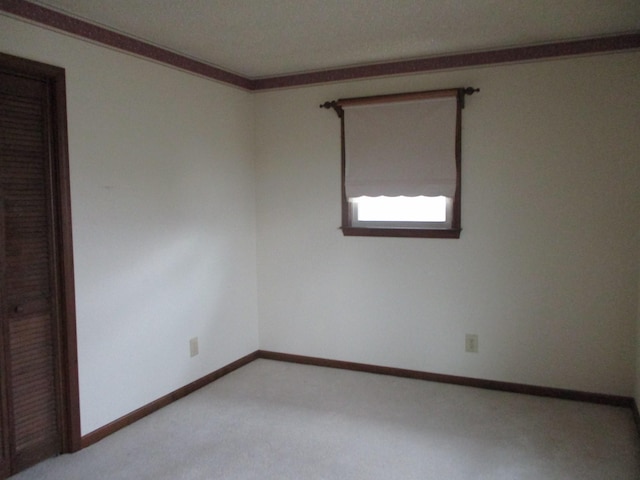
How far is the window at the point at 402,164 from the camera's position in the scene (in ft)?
11.0

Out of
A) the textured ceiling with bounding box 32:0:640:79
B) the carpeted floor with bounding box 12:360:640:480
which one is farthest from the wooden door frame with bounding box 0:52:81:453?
the textured ceiling with bounding box 32:0:640:79

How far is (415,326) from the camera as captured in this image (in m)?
3.56

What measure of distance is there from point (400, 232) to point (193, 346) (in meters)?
1.65

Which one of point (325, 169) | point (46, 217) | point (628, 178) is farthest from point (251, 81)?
point (628, 178)

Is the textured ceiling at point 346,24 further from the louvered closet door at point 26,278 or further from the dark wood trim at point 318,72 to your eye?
the louvered closet door at point 26,278

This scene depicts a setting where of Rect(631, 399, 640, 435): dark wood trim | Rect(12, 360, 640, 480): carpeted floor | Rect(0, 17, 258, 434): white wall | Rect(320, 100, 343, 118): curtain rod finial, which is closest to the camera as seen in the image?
Rect(12, 360, 640, 480): carpeted floor

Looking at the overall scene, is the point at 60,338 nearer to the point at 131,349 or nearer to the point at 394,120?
the point at 131,349

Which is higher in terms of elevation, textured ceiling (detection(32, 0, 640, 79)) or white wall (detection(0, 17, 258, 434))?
textured ceiling (detection(32, 0, 640, 79))

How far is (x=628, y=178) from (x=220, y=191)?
2650 mm

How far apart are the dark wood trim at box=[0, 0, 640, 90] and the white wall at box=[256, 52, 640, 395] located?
6 centimetres

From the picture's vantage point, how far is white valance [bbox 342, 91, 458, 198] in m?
3.34

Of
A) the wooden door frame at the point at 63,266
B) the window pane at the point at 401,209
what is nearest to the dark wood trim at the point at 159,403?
the wooden door frame at the point at 63,266

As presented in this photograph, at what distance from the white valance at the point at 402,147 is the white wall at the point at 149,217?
2.96 feet

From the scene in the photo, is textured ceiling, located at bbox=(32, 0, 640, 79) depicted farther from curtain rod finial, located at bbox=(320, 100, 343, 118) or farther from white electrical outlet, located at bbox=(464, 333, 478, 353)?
white electrical outlet, located at bbox=(464, 333, 478, 353)
